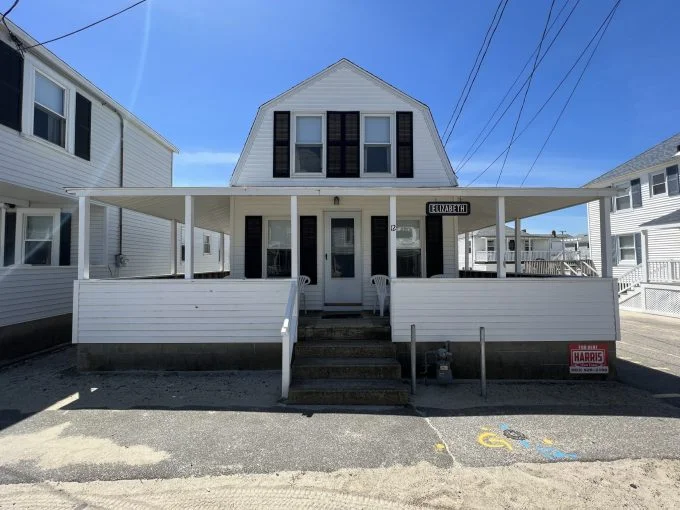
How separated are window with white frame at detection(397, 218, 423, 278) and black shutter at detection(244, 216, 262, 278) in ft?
10.0

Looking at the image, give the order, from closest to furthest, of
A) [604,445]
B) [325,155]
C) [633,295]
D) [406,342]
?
[604,445] < [406,342] < [325,155] < [633,295]

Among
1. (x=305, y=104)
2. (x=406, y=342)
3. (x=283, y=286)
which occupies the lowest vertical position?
(x=406, y=342)

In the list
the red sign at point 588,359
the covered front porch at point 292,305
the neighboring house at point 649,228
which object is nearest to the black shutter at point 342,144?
the covered front porch at point 292,305

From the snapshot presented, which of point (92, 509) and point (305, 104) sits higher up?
point (305, 104)

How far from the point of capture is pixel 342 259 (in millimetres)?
8281

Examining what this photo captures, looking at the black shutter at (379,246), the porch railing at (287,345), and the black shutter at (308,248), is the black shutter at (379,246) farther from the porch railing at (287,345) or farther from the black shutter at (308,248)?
the porch railing at (287,345)

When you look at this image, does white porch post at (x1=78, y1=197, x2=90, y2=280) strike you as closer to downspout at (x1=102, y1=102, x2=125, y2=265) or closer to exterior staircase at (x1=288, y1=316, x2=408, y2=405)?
exterior staircase at (x1=288, y1=316, x2=408, y2=405)

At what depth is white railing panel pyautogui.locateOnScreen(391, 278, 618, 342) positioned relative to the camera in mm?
6234

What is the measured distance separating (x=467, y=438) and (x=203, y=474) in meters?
2.69

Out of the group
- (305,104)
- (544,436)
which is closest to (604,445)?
(544,436)

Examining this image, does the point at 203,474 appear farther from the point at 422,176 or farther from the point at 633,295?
the point at 633,295

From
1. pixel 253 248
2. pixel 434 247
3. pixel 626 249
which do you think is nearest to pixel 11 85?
pixel 253 248

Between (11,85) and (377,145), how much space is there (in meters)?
7.70

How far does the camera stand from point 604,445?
3885mm
